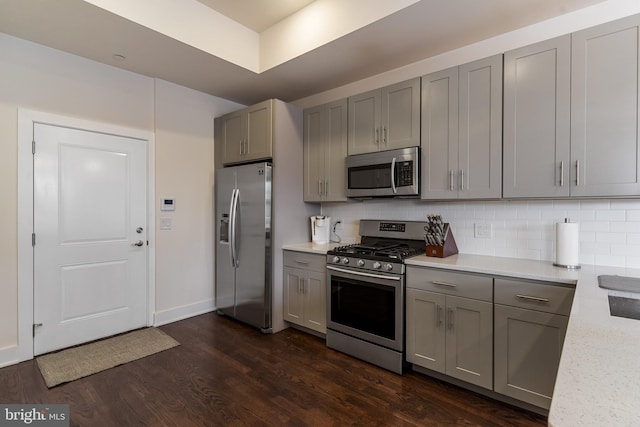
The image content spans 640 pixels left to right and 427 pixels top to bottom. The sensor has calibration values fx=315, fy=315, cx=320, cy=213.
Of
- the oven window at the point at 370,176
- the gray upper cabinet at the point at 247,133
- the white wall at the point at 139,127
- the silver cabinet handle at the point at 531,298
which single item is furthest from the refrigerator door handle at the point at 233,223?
the silver cabinet handle at the point at 531,298

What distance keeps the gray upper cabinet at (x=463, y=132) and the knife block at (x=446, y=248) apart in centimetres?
32

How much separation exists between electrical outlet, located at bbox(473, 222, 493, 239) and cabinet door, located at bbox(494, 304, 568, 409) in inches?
30.4

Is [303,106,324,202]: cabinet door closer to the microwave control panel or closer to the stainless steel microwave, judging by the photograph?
the stainless steel microwave

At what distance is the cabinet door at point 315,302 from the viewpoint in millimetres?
3055

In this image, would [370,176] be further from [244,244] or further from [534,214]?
[244,244]

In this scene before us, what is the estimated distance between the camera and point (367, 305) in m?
2.68

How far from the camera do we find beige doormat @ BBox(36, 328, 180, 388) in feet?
8.07

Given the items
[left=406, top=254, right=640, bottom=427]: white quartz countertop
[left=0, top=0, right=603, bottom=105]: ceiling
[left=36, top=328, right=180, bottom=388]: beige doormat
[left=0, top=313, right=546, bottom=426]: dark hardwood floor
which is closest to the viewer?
[left=406, top=254, right=640, bottom=427]: white quartz countertop

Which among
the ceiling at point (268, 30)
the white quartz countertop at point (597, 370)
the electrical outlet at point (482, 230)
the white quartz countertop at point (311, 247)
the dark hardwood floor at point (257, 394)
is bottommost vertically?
the dark hardwood floor at point (257, 394)

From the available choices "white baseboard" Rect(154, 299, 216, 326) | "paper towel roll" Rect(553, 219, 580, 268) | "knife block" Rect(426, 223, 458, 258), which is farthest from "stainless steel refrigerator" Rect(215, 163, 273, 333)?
"paper towel roll" Rect(553, 219, 580, 268)

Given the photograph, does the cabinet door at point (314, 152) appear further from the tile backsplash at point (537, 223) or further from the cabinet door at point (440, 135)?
the cabinet door at point (440, 135)

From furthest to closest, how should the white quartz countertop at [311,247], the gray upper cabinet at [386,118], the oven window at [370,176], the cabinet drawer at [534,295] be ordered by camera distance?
the white quartz countertop at [311,247] → the oven window at [370,176] → the gray upper cabinet at [386,118] → the cabinet drawer at [534,295]

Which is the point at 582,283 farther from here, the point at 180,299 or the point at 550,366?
the point at 180,299

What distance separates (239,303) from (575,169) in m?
3.24
